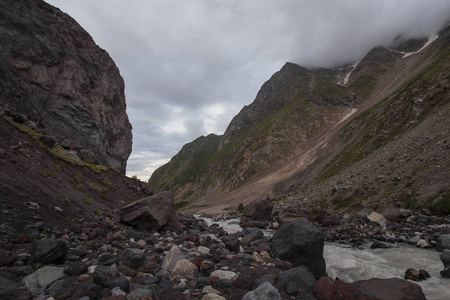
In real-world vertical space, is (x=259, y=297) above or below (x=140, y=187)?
below

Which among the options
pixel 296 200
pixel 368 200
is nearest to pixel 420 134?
pixel 368 200

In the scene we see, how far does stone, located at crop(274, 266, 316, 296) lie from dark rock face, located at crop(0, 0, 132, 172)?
38.9 m

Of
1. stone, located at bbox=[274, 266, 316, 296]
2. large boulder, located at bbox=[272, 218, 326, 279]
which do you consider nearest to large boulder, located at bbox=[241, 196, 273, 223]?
large boulder, located at bbox=[272, 218, 326, 279]

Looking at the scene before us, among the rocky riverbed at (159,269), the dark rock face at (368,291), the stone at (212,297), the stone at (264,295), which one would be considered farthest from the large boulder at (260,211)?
the stone at (212,297)

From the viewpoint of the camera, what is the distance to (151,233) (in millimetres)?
19328

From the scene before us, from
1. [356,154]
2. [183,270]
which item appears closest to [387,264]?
[183,270]

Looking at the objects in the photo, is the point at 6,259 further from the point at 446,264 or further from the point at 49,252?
the point at 446,264

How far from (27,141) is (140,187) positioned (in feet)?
61.4

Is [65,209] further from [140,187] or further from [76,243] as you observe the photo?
[140,187]

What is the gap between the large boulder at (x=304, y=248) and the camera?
39.8ft

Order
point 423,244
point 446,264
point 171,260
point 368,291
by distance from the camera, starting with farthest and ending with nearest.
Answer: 1. point 423,244
2. point 446,264
3. point 171,260
4. point 368,291

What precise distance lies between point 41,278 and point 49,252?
4.80ft

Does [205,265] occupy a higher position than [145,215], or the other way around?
[145,215]

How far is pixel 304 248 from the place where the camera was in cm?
1226
